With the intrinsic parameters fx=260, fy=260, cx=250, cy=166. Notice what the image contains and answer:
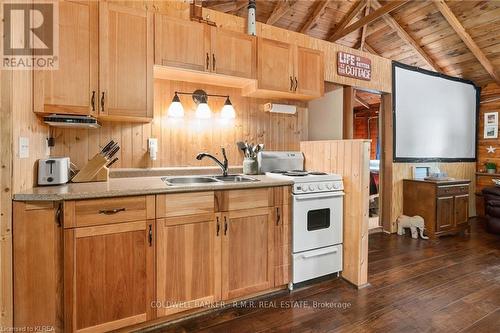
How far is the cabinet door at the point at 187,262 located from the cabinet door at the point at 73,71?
103 cm

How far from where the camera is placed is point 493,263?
9.23 ft

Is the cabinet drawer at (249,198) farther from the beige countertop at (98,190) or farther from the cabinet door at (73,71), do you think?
the cabinet door at (73,71)

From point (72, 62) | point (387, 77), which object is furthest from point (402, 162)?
point (72, 62)

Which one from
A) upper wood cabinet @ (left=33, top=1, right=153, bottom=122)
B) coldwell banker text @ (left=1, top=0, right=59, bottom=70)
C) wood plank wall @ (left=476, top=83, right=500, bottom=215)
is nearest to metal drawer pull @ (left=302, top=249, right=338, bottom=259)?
upper wood cabinet @ (left=33, top=1, right=153, bottom=122)

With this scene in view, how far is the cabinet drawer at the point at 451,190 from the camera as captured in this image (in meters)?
3.62

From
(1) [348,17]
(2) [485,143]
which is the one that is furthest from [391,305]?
(2) [485,143]

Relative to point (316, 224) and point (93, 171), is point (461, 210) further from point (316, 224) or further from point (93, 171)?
point (93, 171)

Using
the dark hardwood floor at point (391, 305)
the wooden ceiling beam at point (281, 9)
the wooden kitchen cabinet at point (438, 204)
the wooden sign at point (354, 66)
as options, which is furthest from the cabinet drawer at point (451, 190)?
the wooden ceiling beam at point (281, 9)

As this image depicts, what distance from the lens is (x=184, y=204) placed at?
180 centimetres

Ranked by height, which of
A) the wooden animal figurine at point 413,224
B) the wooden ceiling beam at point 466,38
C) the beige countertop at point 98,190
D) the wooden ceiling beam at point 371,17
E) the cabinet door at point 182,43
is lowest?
the wooden animal figurine at point 413,224

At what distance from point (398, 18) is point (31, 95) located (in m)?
4.75

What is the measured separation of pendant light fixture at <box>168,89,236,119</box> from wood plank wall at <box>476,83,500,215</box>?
4.97 metres

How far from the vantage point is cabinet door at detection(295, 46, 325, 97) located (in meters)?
2.65

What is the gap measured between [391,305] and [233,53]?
8.03 ft
